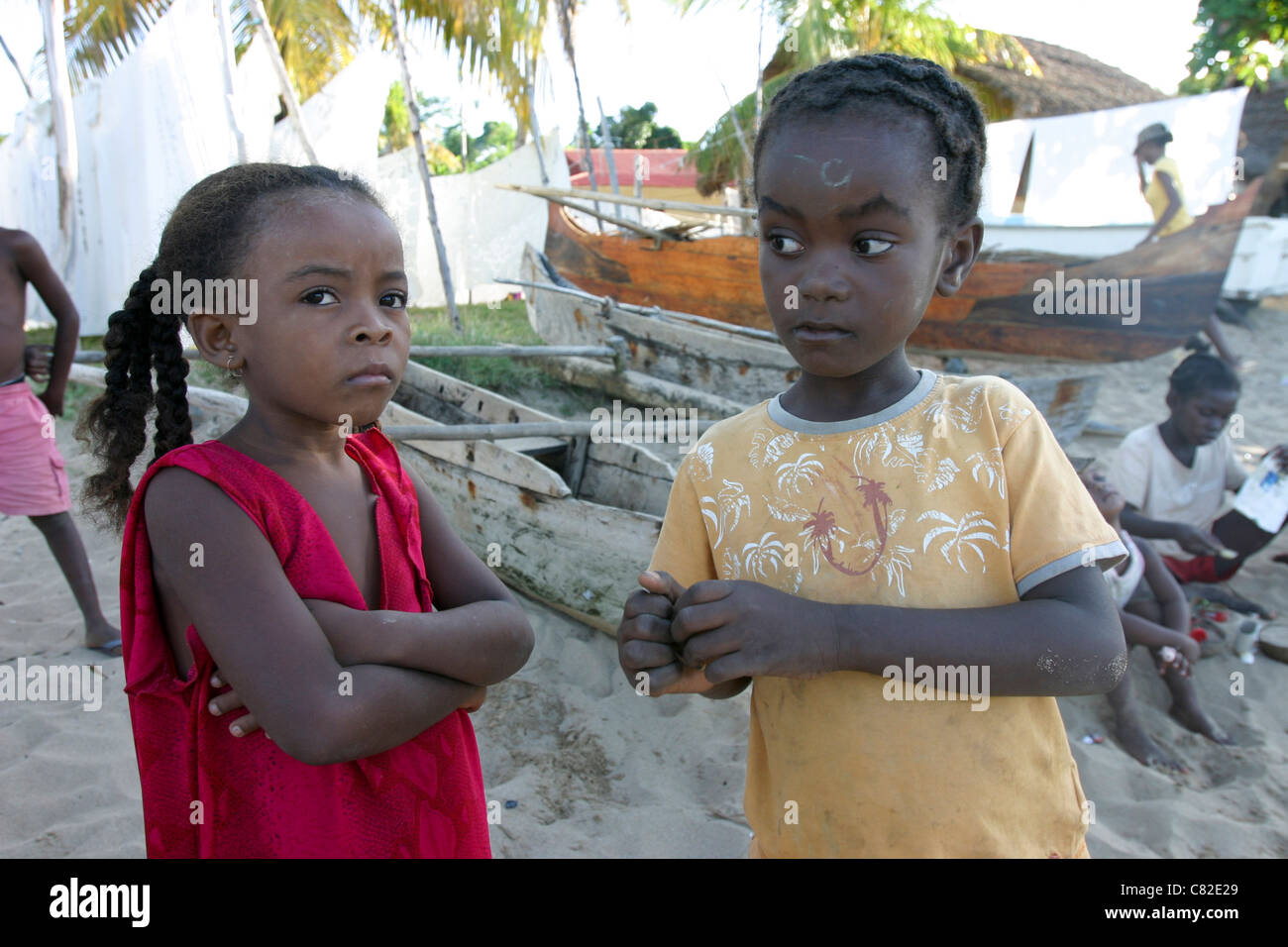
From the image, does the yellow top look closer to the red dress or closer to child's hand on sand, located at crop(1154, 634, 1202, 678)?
child's hand on sand, located at crop(1154, 634, 1202, 678)

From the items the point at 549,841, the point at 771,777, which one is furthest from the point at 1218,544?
the point at 771,777

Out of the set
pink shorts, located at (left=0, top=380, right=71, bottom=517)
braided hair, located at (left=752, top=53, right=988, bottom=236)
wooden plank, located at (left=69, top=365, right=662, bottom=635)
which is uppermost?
braided hair, located at (left=752, top=53, right=988, bottom=236)

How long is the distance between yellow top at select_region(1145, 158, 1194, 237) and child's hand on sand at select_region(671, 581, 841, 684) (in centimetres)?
910

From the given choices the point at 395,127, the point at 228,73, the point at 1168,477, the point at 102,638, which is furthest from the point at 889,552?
the point at 395,127

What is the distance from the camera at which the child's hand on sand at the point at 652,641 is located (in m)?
1.08

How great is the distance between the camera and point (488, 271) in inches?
589

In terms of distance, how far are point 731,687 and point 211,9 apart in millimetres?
10184

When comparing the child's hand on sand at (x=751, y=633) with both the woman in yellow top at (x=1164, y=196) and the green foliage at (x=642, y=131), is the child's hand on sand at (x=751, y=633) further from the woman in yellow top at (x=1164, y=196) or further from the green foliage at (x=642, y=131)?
the green foliage at (x=642, y=131)

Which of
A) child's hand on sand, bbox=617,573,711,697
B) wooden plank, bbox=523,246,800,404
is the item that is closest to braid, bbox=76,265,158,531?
child's hand on sand, bbox=617,573,711,697

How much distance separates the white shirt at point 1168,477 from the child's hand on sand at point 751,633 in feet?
12.3

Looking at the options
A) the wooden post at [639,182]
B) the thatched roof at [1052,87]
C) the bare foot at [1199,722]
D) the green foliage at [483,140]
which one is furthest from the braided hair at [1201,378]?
the green foliage at [483,140]

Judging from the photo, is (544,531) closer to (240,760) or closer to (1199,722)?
(240,760)

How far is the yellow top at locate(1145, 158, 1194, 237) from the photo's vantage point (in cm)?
827
